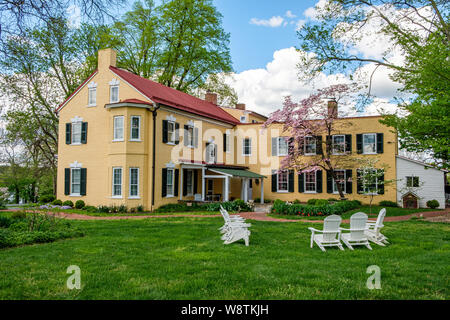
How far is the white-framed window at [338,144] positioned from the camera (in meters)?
23.7

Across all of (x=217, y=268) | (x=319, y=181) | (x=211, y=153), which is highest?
(x=211, y=153)

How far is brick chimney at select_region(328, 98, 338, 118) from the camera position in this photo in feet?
73.4

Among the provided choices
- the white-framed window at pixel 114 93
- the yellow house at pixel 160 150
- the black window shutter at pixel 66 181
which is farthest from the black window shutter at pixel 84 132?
the white-framed window at pixel 114 93

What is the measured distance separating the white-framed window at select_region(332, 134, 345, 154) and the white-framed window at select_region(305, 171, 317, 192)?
2.30m

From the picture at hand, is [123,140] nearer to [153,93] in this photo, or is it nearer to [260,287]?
[153,93]

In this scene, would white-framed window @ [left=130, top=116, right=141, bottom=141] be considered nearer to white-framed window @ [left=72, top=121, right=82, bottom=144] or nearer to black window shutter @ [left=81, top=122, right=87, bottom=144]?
black window shutter @ [left=81, top=122, right=87, bottom=144]

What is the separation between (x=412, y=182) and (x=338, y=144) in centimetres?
515

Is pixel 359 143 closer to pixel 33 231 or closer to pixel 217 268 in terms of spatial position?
pixel 217 268

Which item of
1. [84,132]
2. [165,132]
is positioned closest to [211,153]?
[165,132]

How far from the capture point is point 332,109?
75.8 feet

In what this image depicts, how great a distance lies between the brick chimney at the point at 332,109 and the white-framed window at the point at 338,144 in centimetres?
212

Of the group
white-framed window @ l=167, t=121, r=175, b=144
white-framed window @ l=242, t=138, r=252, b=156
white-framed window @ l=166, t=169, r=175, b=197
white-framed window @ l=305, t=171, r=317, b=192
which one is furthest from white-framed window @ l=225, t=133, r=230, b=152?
white-framed window @ l=166, t=169, r=175, b=197
